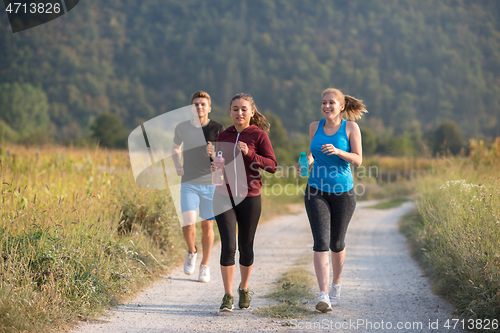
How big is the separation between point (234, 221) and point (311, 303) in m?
1.24

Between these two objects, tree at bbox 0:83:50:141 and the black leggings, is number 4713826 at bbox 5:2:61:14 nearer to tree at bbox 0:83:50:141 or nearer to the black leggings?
the black leggings

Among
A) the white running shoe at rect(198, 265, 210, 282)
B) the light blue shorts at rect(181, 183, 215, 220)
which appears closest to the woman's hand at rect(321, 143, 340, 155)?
the light blue shorts at rect(181, 183, 215, 220)

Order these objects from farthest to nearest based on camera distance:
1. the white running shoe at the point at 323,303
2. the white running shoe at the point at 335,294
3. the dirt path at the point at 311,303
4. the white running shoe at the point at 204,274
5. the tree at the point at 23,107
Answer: the tree at the point at 23,107, the white running shoe at the point at 204,274, the white running shoe at the point at 335,294, the white running shoe at the point at 323,303, the dirt path at the point at 311,303

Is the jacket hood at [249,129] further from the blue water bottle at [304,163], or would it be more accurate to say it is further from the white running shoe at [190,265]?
the white running shoe at [190,265]

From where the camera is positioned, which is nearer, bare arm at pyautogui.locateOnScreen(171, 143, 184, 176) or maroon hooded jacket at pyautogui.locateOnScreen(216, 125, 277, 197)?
maroon hooded jacket at pyautogui.locateOnScreen(216, 125, 277, 197)

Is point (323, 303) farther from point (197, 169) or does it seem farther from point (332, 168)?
point (197, 169)

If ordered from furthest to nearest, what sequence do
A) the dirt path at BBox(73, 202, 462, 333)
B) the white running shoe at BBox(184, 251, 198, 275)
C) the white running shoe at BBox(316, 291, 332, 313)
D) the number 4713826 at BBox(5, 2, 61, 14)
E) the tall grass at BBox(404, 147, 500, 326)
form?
the number 4713826 at BBox(5, 2, 61, 14)
the white running shoe at BBox(184, 251, 198, 275)
the white running shoe at BBox(316, 291, 332, 313)
the dirt path at BBox(73, 202, 462, 333)
the tall grass at BBox(404, 147, 500, 326)

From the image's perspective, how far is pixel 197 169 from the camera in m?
5.38

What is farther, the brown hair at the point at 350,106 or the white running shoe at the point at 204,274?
the white running shoe at the point at 204,274

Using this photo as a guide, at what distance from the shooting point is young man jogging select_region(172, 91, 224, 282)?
212 inches

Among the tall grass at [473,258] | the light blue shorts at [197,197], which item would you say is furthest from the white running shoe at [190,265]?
the tall grass at [473,258]

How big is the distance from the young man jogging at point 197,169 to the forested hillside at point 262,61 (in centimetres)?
Result: 8290

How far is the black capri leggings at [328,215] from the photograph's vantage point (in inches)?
164

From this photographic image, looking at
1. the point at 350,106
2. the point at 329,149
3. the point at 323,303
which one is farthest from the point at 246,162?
the point at 323,303
